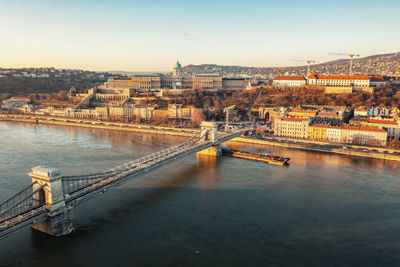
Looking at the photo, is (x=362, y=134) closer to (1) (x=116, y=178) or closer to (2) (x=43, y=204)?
(1) (x=116, y=178)

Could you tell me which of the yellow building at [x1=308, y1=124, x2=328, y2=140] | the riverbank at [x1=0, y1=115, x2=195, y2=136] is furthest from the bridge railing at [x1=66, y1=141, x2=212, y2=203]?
the yellow building at [x1=308, y1=124, x2=328, y2=140]

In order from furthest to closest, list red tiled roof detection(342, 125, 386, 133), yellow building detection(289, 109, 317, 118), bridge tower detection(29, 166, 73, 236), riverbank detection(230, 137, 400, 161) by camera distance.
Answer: yellow building detection(289, 109, 317, 118) < red tiled roof detection(342, 125, 386, 133) < riverbank detection(230, 137, 400, 161) < bridge tower detection(29, 166, 73, 236)

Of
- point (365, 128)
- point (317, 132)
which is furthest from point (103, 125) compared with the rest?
point (365, 128)

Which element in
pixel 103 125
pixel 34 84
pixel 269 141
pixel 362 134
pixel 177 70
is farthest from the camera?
pixel 177 70

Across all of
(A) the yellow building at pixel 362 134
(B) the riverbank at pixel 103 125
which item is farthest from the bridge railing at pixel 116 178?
(A) the yellow building at pixel 362 134

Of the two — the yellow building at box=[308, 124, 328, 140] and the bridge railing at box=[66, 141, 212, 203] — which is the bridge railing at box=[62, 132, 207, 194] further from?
the yellow building at box=[308, 124, 328, 140]
